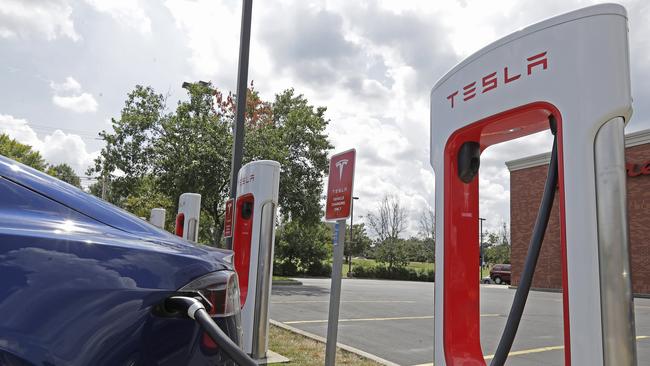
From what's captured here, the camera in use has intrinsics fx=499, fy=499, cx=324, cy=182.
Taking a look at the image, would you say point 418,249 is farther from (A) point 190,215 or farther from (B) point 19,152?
(A) point 190,215

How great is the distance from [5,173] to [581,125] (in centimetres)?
199

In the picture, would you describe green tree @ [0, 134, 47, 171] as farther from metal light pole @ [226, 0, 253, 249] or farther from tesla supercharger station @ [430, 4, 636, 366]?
tesla supercharger station @ [430, 4, 636, 366]

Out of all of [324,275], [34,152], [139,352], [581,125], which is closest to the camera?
[139,352]

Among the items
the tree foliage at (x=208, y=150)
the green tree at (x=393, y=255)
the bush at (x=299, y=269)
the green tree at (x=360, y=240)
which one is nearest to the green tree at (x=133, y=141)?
the tree foliage at (x=208, y=150)

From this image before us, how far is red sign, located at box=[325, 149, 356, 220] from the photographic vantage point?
4281mm

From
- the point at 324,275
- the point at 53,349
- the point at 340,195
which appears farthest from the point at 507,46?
the point at 324,275

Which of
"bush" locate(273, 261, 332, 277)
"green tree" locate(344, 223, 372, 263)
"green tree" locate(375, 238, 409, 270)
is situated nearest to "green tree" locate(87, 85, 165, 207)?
"bush" locate(273, 261, 332, 277)

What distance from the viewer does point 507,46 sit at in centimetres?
201

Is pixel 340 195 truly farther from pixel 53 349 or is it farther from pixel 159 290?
pixel 53 349

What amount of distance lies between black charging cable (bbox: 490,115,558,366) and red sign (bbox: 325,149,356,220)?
2.34 m

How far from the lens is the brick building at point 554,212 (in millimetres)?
21156

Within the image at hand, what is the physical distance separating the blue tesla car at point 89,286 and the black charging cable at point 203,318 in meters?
0.03

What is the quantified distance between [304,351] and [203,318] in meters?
4.92

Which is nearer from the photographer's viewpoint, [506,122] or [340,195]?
[506,122]
